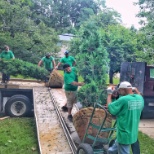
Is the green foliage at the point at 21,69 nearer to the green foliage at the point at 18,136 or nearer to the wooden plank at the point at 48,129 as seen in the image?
the wooden plank at the point at 48,129

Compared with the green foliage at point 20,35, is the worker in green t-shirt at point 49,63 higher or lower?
lower

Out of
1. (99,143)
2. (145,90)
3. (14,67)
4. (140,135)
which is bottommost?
(140,135)

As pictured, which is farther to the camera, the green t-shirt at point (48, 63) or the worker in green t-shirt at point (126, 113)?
the green t-shirt at point (48, 63)

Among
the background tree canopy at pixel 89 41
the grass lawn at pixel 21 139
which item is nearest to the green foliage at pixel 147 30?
the background tree canopy at pixel 89 41

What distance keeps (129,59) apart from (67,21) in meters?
24.3

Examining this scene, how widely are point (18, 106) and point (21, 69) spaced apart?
143cm

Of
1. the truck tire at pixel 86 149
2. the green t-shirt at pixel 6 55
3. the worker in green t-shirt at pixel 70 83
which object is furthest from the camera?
the green t-shirt at pixel 6 55

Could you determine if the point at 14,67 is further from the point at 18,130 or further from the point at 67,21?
the point at 67,21

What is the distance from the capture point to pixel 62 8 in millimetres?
40625

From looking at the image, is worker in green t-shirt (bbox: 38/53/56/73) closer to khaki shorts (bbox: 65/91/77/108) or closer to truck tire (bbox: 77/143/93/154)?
khaki shorts (bbox: 65/91/77/108)

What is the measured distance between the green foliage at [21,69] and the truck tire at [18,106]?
973 millimetres

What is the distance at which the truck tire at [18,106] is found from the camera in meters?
8.89

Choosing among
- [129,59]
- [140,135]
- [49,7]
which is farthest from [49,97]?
[49,7]

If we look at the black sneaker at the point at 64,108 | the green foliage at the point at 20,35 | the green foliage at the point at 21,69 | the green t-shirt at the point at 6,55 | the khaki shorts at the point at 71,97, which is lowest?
the black sneaker at the point at 64,108
